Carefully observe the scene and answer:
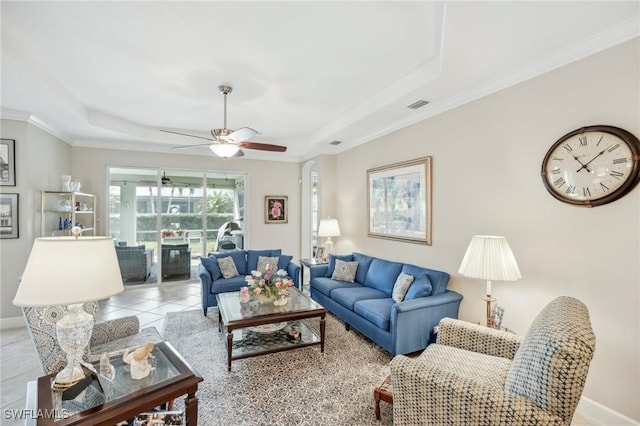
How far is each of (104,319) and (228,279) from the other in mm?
1727

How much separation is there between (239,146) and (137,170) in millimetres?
3522

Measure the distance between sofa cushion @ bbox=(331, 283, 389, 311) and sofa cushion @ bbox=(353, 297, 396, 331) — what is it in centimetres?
11

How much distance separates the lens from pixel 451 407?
4.93 feet

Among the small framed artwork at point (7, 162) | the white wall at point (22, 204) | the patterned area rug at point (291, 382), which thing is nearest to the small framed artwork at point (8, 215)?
the white wall at point (22, 204)

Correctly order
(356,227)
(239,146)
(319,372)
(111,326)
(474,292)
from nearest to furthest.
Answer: (111,326) < (319,372) < (474,292) < (239,146) < (356,227)

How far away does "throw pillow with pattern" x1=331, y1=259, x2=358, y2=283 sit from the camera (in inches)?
172

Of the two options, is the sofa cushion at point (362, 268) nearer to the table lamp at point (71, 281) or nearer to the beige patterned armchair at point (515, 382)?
the beige patterned armchair at point (515, 382)

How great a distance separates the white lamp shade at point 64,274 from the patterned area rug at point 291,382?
1.33 m

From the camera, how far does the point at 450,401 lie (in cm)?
151

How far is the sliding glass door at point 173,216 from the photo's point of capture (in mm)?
5699

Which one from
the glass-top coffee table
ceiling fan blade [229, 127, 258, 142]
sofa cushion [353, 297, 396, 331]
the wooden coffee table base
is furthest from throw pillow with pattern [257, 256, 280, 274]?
the wooden coffee table base

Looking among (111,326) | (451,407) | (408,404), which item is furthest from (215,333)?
(451,407)

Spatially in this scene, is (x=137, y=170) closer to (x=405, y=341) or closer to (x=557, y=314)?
(x=405, y=341)

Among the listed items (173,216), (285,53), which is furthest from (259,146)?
(173,216)
